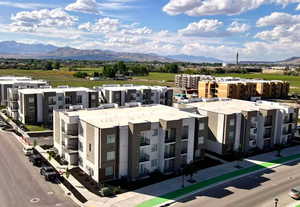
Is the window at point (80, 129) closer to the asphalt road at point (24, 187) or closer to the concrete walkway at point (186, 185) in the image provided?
the asphalt road at point (24, 187)

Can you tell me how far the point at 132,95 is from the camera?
82.2 metres

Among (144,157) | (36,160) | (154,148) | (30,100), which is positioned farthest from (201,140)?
(30,100)

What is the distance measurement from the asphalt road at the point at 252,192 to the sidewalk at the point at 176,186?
1.37 meters

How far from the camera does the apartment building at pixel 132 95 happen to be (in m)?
80.1

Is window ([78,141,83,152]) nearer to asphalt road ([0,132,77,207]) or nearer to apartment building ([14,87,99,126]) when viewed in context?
asphalt road ([0,132,77,207])

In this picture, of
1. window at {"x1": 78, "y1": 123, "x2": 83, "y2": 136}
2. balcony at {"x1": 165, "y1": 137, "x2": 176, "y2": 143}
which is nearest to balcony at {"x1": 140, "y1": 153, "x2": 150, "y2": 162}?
balcony at {"x1": 165, "y1": 137, "x2": 176, "y2": 143}

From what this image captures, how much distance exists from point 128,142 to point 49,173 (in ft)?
37.0

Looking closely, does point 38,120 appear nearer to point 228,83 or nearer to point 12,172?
point 12,172

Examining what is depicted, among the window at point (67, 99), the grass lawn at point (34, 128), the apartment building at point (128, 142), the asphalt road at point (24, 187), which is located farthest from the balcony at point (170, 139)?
the window at point (67, 99)

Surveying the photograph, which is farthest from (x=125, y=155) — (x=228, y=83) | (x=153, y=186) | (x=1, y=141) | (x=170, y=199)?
(x=228, y=83)

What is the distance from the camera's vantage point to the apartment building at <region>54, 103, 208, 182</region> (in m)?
37.3

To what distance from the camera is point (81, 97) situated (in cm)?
7375

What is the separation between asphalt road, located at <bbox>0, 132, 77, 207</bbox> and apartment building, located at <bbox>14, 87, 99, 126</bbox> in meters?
22.5

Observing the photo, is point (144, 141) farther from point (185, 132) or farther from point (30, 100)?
point (30, 100)
